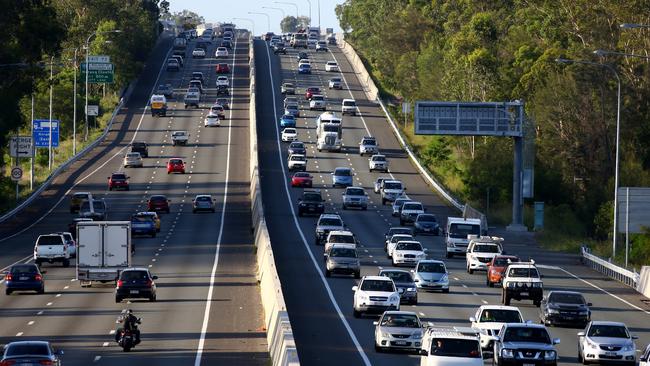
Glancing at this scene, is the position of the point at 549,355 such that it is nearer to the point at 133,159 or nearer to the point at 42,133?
the point at 42,133

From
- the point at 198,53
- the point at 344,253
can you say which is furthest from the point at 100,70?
the point at 198,53

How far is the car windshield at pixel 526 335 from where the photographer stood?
113ft

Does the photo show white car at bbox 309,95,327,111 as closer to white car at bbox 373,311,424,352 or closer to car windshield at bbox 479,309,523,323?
car windshield at bbox 479,309,523,323

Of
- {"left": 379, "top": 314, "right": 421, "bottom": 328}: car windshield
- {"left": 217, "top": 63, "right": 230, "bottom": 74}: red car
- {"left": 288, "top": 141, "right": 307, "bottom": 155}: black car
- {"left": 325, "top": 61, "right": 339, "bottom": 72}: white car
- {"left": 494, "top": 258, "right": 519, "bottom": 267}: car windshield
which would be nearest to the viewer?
{"left": 379, "top": 314, "right": 421, "bottom": 328}: car windshield

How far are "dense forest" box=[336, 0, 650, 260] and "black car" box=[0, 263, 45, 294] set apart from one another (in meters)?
42.1

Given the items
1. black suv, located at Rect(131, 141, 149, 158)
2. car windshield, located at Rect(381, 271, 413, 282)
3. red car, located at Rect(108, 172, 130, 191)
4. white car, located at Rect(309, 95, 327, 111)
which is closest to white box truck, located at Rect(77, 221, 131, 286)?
car windshield, located at Rect(381, 271, 413, 282)

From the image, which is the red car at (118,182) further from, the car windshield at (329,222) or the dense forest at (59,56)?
the car windshield at (329,222)

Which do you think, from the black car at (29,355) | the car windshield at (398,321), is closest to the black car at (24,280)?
the car windshield at (398,321)

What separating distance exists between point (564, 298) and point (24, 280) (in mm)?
19778

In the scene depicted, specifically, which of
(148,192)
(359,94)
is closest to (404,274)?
(148,192)

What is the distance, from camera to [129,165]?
109 m

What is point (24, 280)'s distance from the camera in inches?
2035

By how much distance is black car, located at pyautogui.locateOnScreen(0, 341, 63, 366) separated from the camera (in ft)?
99.8

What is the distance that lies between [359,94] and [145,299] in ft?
356
